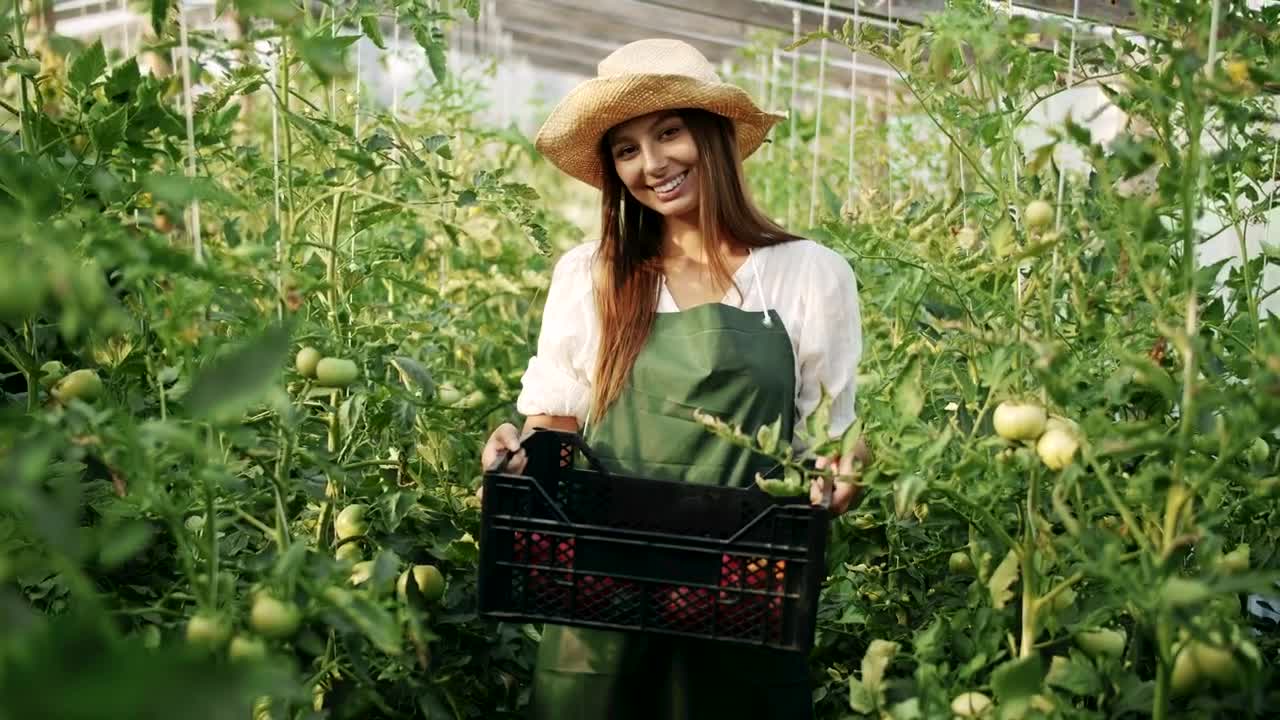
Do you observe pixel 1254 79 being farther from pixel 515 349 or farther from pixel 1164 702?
pixel 515 349

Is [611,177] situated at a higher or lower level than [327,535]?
higher

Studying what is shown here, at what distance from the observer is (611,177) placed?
2.11 m

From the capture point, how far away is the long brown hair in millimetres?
1908

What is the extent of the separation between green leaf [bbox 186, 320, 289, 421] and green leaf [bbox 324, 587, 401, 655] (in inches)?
14.2

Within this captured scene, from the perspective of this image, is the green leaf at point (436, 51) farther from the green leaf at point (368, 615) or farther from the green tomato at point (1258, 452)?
the green tomato at point (1258, 452)

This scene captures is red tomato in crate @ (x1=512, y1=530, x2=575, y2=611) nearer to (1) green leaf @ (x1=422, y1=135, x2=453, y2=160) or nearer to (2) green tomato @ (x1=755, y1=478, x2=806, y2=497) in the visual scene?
(2) green tomato @ (x1=755, y1=478, x2=806, y2=497)

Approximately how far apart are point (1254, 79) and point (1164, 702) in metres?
0.58

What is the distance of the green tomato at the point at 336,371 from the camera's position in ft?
5.23

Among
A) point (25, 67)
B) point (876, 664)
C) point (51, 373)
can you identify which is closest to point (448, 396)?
point (51, 373)

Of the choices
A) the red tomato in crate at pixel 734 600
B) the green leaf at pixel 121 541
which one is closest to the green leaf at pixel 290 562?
the green leaf at pixel 121 541

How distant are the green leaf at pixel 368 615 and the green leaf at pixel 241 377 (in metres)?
0.36

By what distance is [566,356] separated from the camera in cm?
201

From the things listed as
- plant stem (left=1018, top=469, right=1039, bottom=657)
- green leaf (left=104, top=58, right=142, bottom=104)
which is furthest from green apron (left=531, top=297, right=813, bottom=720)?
green leaf (left=104, top=58, right=142, bottom=104)

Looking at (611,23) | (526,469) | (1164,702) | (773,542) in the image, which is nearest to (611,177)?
(526,469)
